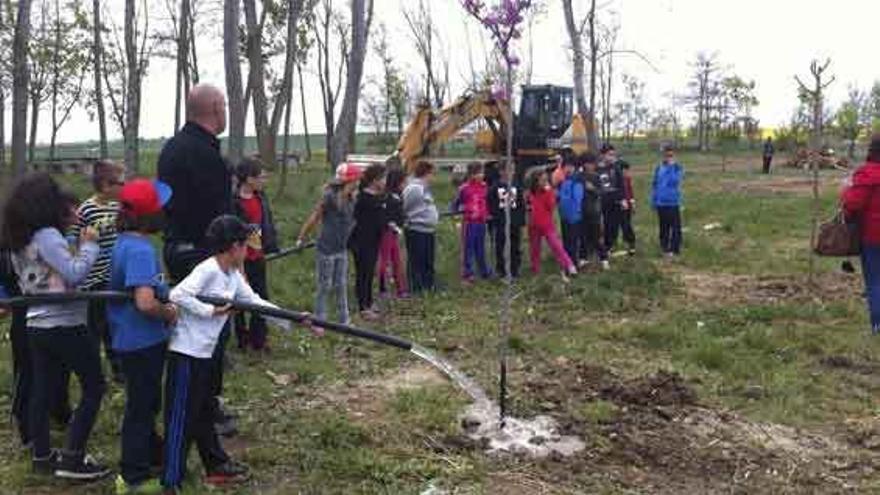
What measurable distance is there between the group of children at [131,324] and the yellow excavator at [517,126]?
1855cm

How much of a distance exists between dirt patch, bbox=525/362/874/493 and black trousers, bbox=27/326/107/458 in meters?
2.79

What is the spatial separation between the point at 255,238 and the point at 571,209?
5705mm

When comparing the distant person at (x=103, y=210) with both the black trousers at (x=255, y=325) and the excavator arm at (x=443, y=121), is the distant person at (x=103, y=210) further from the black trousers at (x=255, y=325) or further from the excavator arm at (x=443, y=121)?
the excavator arm at (x=443, y=121)

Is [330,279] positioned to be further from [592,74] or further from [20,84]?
[592,74]

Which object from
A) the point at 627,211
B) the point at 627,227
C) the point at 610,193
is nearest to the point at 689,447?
the point at 610,193

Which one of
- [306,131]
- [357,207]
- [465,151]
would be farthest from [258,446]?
[465,151]

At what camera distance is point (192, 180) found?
197 inches

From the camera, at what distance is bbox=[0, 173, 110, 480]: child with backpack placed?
4.64 m

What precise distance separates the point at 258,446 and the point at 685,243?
10.3m

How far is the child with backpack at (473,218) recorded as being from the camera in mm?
11273

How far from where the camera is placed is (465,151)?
177 ft

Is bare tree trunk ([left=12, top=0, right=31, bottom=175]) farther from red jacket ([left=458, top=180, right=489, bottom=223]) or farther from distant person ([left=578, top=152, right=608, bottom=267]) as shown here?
distant person ([left=578, top=152, right=608, bottom=267])

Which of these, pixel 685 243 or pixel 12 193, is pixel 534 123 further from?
pixel 12 193

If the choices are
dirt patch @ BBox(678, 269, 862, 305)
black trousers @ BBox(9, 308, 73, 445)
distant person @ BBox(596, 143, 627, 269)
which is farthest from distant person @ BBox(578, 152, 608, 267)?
black trousers @ BBox(9, 308, 73, 445)
